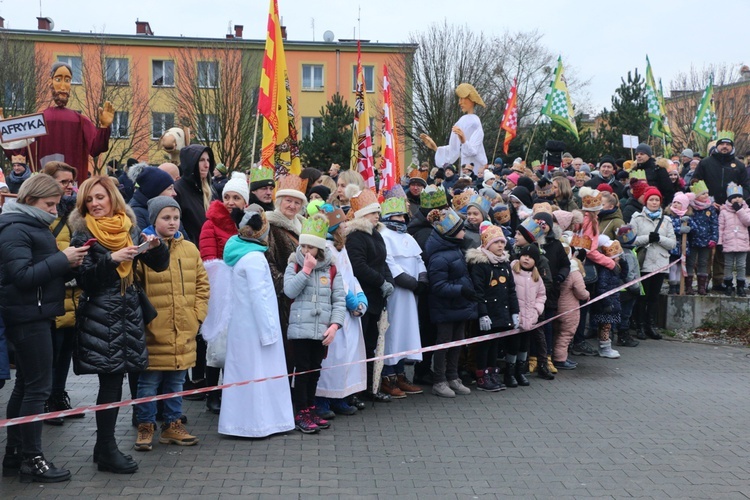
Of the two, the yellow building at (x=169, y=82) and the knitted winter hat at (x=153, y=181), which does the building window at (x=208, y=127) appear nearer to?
the yellow building at (x=169, y=82)

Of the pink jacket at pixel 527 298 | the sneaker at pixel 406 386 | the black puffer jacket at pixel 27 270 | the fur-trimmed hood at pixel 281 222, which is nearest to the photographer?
the black puffer jacket at pixel 27 270

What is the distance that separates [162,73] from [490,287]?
1799 inches

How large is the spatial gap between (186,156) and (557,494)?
4660 mm

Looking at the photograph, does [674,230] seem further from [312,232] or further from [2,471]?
[2,471]

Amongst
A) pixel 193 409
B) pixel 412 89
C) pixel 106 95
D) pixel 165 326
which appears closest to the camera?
pixel 165 326

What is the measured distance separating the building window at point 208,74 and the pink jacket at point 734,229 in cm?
2760

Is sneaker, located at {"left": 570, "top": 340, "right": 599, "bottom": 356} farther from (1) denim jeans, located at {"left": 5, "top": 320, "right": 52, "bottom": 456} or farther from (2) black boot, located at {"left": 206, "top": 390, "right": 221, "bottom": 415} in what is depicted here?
(1) denim jeans, located at {"left": 5, "top": 320, "right": 52, "bottom": 456}

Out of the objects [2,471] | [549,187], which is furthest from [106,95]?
[2,471]

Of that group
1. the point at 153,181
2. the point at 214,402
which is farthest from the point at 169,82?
the point at 153,181

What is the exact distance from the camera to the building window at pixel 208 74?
124 feet

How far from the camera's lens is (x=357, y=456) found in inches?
264

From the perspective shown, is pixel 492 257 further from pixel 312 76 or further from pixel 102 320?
pixel 312 76

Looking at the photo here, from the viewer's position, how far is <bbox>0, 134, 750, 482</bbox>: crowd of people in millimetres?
5855

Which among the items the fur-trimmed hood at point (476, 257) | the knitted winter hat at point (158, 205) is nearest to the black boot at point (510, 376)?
the fur-trimmed hood at point (476, 257)
